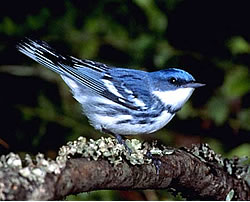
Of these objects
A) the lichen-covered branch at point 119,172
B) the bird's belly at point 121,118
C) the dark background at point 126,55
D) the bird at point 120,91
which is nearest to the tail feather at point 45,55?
the bird at point 120,91

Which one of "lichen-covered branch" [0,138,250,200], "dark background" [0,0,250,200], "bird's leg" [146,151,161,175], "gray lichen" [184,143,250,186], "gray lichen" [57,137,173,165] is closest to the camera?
"lichen-covered branch" [0,138,250,200]

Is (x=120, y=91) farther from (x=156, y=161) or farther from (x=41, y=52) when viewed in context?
(x=156, y=161)

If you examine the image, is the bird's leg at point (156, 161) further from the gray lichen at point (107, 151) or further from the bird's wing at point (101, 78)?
the bird's wing at point (101, 78)

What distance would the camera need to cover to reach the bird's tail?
3260 millimetres

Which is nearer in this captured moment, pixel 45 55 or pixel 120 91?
pixel 45 55

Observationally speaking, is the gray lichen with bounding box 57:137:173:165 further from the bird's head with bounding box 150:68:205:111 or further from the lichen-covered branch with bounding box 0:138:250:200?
the bird's head with bounding box 150:68:205:111

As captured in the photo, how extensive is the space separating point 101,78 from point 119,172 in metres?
1.35

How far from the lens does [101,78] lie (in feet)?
11.7

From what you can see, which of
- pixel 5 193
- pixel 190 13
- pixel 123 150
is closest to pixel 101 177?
pixel 123 150

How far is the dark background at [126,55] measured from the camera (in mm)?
4543

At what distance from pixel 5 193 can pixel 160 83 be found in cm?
187

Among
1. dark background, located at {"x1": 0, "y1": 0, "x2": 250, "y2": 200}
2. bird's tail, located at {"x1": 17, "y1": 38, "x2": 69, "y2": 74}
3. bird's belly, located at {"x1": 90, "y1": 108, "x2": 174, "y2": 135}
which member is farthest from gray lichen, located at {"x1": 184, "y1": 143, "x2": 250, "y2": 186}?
dark background, located at {"x1": 0, "y1": 0, "x2": 250, "y2": 200}

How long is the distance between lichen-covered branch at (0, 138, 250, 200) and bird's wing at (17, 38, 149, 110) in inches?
28.1

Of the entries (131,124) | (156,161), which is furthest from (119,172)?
(131,124)
